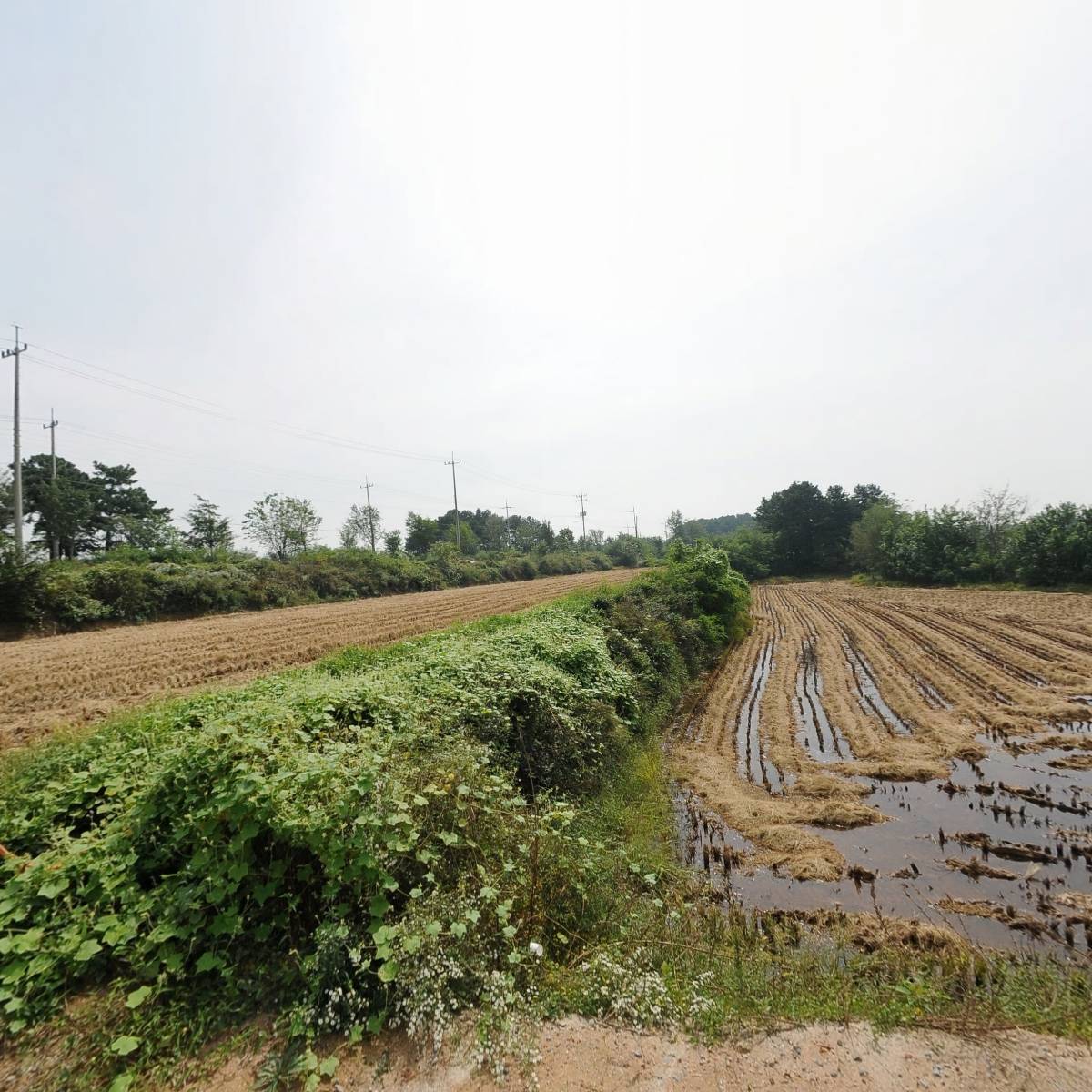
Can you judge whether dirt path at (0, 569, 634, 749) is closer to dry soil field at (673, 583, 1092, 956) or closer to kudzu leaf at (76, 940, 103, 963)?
kudzu leaf at (76, 940, 103, 963)

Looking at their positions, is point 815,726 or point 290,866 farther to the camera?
point 815,726

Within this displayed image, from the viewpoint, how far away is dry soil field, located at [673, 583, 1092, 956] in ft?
18.1

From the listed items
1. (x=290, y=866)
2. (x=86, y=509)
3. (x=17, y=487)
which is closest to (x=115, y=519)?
(x=86, y=509)

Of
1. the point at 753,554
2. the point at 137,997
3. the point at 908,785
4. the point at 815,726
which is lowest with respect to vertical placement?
the point at 908,785

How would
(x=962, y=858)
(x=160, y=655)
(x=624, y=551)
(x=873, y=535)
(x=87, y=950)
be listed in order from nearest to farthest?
1. (x=87, y=950)
2. (x=962, y=858)
3. (x=160, y=655)
4. (x=873, y=535)
5. (x=624, y=551)

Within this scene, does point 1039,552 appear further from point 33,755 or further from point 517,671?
point 33,755

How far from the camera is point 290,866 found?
408 centimetres

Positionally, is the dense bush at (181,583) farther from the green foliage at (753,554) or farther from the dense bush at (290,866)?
the green foliage at (753,554)

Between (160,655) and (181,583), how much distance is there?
9.97m

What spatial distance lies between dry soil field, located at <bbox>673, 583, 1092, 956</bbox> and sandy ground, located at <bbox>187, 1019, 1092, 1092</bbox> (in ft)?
7.71

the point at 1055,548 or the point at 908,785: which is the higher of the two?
the point at 1055,548

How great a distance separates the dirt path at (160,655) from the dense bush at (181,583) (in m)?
1.21

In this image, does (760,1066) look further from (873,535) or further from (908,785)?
(873,535)

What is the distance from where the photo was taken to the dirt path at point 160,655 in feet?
32.3
